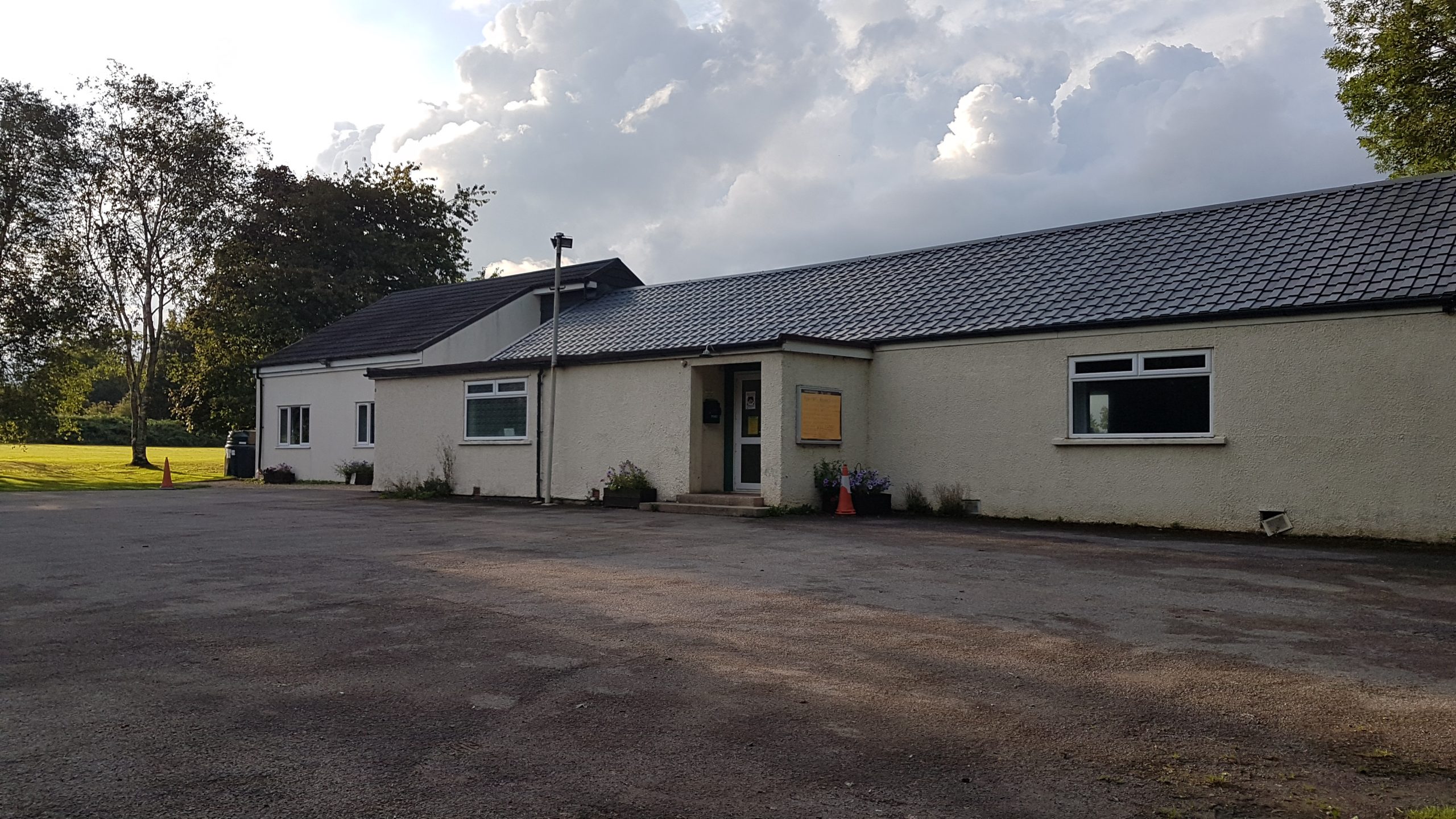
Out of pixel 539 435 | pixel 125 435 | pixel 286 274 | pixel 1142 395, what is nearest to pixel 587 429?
pixel 539 435

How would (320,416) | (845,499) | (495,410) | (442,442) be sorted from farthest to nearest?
(320,416) → (442,442) → (495,410) → (845,499)

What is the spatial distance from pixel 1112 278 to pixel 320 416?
22.4 metres

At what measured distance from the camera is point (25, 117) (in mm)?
33719

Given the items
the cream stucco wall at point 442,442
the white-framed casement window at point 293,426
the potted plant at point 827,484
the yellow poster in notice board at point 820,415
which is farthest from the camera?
the white-framed casement window at point 293,426

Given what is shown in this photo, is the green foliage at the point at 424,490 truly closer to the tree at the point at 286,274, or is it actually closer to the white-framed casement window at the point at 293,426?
the white-framed casement window at the point at 293,426

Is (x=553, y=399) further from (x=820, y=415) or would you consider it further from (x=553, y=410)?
(x=820, y=415)

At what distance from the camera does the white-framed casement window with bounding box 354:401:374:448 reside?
2834 centimetres

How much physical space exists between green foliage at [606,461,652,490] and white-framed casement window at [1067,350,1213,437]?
7192 millimetres

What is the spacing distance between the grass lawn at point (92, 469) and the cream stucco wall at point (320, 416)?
2.55 m

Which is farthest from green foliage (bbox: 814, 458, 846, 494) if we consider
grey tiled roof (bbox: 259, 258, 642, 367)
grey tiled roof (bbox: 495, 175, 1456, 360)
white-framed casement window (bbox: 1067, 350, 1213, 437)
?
grey tiled roof (bbox: 259, 258, 642, 367)

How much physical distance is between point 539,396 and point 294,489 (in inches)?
367

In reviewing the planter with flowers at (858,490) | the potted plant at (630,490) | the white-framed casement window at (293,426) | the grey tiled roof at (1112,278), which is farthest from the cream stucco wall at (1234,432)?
the white-framed casement window at (293,426)

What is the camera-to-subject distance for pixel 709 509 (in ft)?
55.2

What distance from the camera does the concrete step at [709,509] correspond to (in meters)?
16.2
